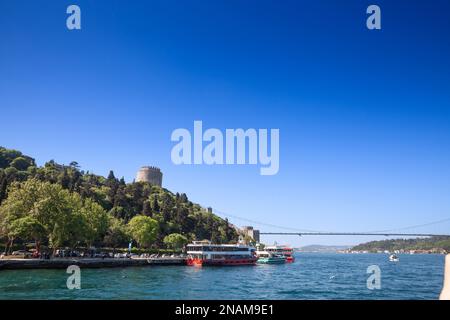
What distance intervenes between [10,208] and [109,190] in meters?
65.2

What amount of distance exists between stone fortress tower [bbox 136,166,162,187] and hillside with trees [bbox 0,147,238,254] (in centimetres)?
1268

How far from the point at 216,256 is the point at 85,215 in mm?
26582

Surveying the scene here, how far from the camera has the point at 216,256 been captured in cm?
7456

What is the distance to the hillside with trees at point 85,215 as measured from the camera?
162 ft

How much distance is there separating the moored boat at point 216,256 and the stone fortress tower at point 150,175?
81.2 m

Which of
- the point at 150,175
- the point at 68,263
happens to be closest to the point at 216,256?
the point at 68,263

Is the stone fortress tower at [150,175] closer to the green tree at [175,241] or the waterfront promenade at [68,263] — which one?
the green tree at [175,241]

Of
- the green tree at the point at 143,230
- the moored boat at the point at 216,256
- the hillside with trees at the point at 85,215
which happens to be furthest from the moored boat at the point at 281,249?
the green tree at the point at 143,230

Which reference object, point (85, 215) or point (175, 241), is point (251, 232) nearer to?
point (175, 241)

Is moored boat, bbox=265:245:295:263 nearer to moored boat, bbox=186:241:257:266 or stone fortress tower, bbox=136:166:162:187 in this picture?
moored boat, bbox=186:241:257:266

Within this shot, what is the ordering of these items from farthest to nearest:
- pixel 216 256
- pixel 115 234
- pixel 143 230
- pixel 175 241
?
pixel 175 241 < pixel 115 234 < pixel 143 230 < pixel 216 256

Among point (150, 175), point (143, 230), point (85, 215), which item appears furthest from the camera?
point (150, 175)

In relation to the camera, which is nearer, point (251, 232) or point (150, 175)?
point (150, 175)
